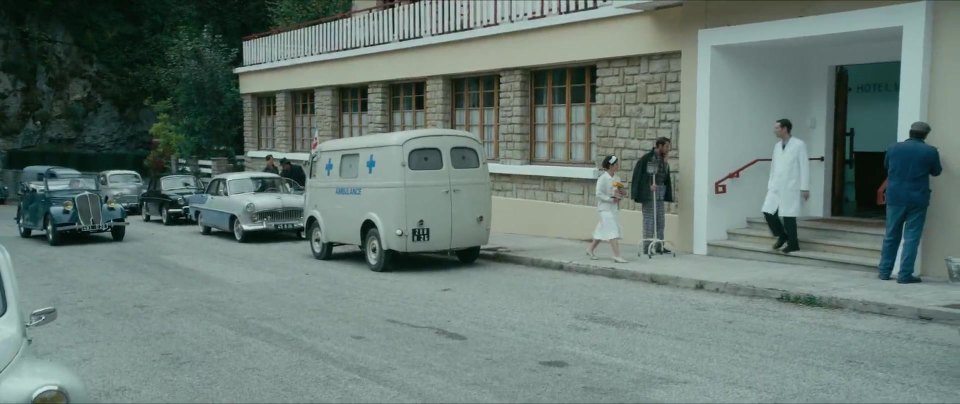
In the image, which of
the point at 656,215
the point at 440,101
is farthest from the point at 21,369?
the point at 440,101

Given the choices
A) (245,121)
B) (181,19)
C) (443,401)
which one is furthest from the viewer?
(181,19)

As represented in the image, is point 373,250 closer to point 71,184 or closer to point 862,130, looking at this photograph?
point 862,130

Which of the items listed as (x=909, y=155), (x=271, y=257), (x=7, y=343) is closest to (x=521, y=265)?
(x=271, y=257)

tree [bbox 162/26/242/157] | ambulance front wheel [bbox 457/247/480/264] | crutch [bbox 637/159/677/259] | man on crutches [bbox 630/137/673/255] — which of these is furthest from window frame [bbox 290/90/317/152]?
crutch [bbox 637/159/677/259]

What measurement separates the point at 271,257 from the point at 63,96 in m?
31.8

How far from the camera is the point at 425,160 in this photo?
13992 millimetres

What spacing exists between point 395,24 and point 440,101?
3.11 meters

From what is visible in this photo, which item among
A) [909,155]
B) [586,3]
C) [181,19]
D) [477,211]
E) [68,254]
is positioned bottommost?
[68,254]

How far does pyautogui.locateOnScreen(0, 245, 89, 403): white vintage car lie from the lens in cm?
454

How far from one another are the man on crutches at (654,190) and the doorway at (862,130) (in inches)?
114

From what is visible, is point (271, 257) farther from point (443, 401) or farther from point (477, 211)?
point (443, 401)

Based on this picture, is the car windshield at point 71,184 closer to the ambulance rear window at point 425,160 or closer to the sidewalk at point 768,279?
the ambulance rear window at point 425,160

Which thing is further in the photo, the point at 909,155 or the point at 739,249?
the point at 739,249

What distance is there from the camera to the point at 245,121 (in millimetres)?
31812
